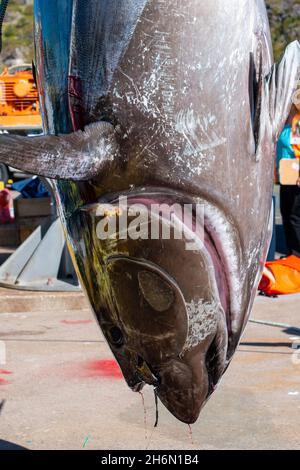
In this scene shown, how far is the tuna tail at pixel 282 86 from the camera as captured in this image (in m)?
1.58

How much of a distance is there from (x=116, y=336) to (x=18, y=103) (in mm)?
18681

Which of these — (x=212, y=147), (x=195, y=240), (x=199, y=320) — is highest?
(x=212, y=147)

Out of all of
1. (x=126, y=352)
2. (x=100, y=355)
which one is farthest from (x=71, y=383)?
(x=126, y=352)

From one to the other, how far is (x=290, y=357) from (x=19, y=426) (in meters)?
2.05

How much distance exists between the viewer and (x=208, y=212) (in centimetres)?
153

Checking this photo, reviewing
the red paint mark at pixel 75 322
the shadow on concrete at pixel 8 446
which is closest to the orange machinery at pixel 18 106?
the red paint mark at pixel 75 322

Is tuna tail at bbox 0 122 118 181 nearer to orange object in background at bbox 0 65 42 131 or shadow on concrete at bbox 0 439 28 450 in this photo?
shadow on concrete at bbox 0 439 28 450

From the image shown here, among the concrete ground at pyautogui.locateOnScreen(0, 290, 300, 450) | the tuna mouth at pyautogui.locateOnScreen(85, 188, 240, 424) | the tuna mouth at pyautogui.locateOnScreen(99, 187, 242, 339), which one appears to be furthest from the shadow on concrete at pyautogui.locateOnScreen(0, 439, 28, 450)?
the tuna mouth at pyautogui.locateOnScreen(99, 187, 242, 339)

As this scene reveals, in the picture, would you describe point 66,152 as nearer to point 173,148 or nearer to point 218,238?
point 173,148

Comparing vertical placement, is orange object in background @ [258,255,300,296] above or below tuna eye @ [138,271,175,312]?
below

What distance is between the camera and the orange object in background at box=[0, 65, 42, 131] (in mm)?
19203

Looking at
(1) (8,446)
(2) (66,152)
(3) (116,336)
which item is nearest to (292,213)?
(1) (8,446)

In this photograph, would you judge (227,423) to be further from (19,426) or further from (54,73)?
(54,73)

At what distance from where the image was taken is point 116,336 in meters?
1.71
